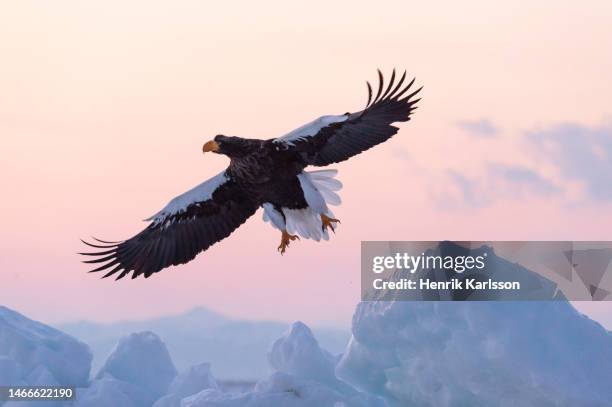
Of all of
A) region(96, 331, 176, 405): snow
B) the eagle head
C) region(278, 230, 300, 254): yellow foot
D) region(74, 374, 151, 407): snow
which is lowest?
region(74, 374, 151, 407): snow

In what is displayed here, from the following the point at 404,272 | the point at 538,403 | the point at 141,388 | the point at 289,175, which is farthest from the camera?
the point at 141,388

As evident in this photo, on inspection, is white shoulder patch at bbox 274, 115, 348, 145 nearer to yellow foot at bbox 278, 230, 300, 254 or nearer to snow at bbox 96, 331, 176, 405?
yellow foot at bbox 278, 230, 300, 254

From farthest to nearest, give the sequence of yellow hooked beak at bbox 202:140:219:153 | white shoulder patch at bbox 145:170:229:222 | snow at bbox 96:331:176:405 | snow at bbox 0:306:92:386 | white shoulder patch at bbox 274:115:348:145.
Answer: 1. snow at bbox 96:331:176:405
2. snow at bbox 0:306:92:386
3. white shoulder patch at bbox 145:170:229:222
4. yellow hooked beak at bbox 202:140:219:153
5. white shoulder patch at bbox 274:115:348:145

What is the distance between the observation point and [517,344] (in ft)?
35.9

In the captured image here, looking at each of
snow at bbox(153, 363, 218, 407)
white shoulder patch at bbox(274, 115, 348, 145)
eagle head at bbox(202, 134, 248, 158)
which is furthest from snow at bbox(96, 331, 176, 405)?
white shoulder patch at bbox(274, 115, 348, 145)

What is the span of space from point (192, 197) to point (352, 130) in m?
1.85

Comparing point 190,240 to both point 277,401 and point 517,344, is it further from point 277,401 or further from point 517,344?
point 517,344

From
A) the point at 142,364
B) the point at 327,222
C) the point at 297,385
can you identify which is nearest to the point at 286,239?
the point at 327,222

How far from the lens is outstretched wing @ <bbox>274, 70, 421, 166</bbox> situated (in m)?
9.49

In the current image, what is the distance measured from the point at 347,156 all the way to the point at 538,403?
376 cm

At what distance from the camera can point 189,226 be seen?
33.0 ft

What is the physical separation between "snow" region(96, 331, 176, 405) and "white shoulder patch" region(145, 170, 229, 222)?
3.50 metres

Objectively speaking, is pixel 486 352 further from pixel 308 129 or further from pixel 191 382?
pixel 191 382

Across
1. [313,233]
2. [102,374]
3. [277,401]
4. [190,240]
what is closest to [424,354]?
[277,401]
